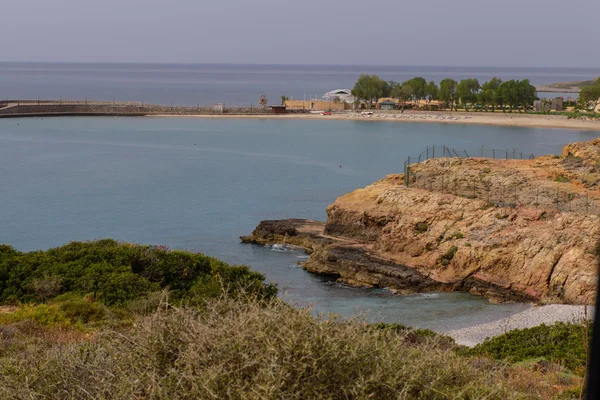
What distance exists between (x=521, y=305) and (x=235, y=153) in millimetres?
51527

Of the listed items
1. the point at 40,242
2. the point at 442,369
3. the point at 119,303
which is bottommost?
the point at 40,242

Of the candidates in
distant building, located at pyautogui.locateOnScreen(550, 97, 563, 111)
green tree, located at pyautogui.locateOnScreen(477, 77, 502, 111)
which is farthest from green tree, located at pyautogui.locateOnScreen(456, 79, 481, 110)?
distant building, located at pyautogui.locateOnScreen(550, 97, 563, 111)

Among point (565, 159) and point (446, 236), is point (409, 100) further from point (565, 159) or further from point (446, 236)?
point (446, 236)

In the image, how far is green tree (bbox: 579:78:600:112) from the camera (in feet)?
338

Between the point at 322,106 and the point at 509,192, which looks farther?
the point at 322,106

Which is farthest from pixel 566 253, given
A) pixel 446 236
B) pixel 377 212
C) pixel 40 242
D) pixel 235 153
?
pixel 235 153

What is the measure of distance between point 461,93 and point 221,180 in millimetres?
63642

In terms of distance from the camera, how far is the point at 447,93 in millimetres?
112562

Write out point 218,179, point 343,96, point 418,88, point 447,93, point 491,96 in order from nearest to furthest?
point 218,179, point 491,96, point 447,93, point 418,88, point 343,96

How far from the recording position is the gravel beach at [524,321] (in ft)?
63.7

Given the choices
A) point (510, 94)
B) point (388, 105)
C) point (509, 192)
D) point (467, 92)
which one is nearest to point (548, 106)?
point (510, 94)

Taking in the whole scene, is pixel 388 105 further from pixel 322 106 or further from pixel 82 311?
pixel 82 311

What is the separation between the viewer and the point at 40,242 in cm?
3825

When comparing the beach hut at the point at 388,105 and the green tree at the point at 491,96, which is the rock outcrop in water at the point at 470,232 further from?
the beach hut at the point at 388,105
